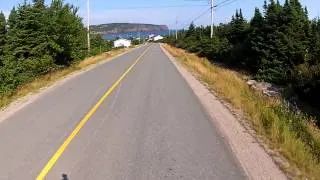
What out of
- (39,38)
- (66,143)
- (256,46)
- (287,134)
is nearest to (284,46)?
(256,46)

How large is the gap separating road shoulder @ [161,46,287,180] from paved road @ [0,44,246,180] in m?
0.18

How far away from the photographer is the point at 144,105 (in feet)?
49.3

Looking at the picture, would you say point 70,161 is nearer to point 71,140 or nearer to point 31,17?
point 71,140

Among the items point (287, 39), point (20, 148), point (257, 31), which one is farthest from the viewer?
point (257, 31)

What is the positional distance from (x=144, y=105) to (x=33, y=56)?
59.3 ft

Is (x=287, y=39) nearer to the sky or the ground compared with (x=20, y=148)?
nearer to the sky

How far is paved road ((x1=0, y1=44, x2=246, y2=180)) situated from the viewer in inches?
305

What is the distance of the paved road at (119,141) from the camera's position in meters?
7.75

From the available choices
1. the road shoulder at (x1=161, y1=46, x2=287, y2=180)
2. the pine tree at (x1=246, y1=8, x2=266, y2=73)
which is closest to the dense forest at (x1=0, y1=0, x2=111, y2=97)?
the pine tree at (x1=246, y1=8, x2=266, y2=73)

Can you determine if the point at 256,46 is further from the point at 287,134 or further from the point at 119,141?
the point at 119,141

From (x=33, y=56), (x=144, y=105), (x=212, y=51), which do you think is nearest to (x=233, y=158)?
(x=144, y=105)

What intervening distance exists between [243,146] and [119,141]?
240cm

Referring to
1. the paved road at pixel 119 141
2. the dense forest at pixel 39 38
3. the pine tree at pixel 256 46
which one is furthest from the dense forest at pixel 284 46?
the paved road at pixel 119 141

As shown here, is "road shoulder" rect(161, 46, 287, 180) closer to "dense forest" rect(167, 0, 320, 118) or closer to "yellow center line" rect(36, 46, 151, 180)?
"yellow center line" rect(36, 46, 151, 180)
